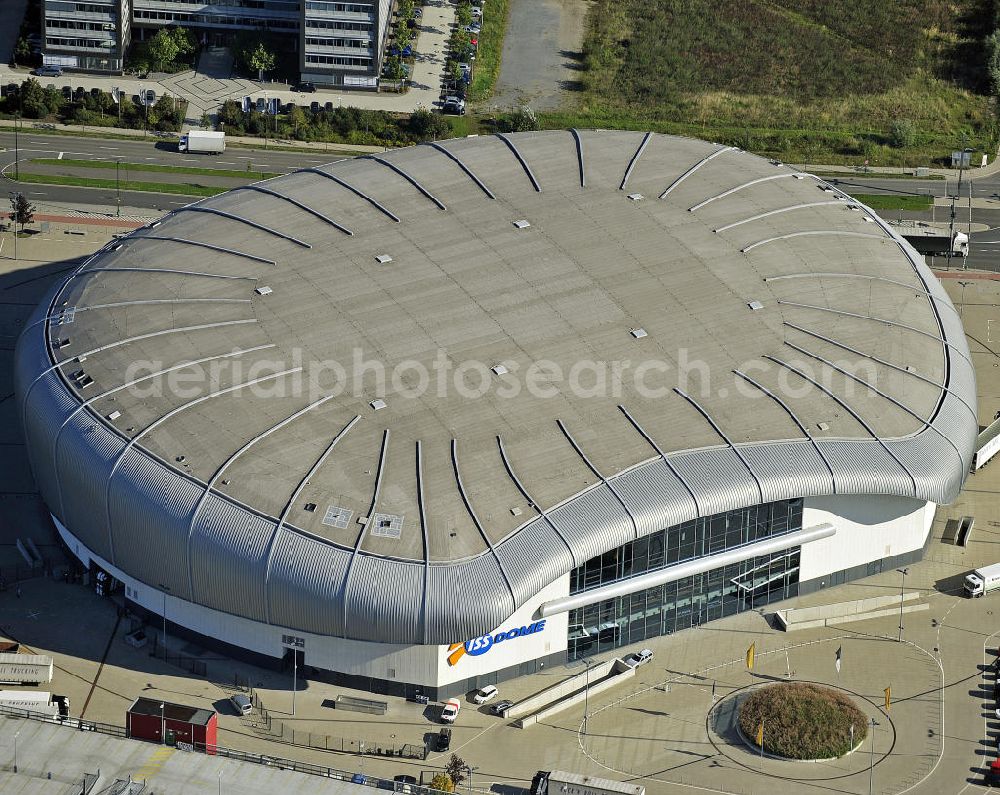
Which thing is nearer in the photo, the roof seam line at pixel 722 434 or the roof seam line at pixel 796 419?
the roof seam line at pixel 722 434

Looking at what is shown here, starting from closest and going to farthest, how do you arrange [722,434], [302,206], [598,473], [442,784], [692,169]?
[442,784] < [598,473] < [722,434] < [302,206] < [692,169]

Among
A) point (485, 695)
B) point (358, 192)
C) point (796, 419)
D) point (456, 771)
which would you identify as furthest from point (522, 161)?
point (456, 771)

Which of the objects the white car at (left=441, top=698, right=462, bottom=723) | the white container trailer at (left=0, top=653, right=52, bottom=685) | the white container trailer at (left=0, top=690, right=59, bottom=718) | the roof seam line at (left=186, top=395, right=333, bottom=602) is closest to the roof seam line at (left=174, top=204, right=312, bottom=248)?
the roof seam line at (left=186, top=395, right=333, bottom=602)

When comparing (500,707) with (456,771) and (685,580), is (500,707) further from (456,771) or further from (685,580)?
(685,580)

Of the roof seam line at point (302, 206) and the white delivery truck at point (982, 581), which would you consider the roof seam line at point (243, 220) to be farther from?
the white delivery truck at point (982, 581)

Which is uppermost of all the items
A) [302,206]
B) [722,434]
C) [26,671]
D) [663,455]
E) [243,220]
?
[302,206]

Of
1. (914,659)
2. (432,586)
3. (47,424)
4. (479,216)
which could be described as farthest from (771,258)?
(47,424)

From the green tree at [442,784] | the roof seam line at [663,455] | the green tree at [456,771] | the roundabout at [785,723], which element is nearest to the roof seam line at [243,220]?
the roof seam line at [663,455]
